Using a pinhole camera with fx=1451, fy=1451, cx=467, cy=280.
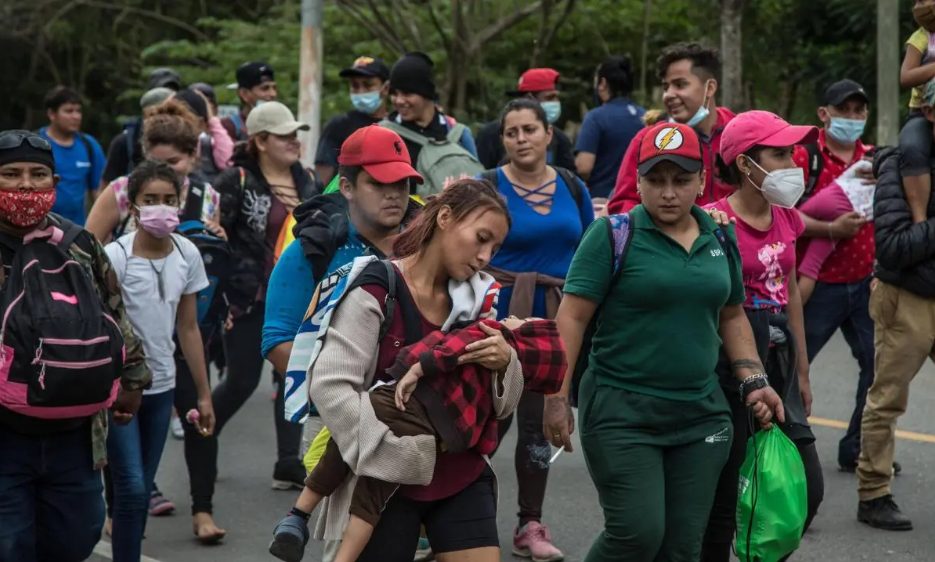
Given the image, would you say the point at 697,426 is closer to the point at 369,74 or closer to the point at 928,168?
the point at 928,168

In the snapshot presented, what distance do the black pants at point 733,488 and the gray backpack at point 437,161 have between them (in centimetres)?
228

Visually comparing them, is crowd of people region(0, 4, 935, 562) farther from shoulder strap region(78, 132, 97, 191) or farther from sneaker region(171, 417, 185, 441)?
shoulder strap region(78, 132, 97, 191)

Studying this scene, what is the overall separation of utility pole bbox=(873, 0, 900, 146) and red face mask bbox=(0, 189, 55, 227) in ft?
33.6

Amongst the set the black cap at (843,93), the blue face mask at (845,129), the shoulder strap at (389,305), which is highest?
the black cap at (843,93)

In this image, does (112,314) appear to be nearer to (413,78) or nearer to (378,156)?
(378,156)

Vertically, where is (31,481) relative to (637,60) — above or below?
below

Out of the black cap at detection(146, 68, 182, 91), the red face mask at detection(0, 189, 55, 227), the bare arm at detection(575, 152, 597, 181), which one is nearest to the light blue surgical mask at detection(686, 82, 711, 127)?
the red face mask at detection(0, 189, 55, 227)

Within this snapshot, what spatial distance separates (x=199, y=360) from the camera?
21.5ft

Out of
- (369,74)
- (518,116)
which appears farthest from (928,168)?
(369,74)

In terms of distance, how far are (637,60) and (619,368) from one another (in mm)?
15884

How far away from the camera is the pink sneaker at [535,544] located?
6535 mm

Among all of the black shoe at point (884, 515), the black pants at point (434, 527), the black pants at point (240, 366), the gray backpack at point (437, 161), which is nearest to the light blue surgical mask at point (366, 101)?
the gray backpack at point (437, 161)

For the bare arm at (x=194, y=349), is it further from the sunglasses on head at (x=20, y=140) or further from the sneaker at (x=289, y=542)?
the sneaker at (x=289, y=542)

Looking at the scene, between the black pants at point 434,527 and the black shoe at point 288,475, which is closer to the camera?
the black pants at point 434,527
